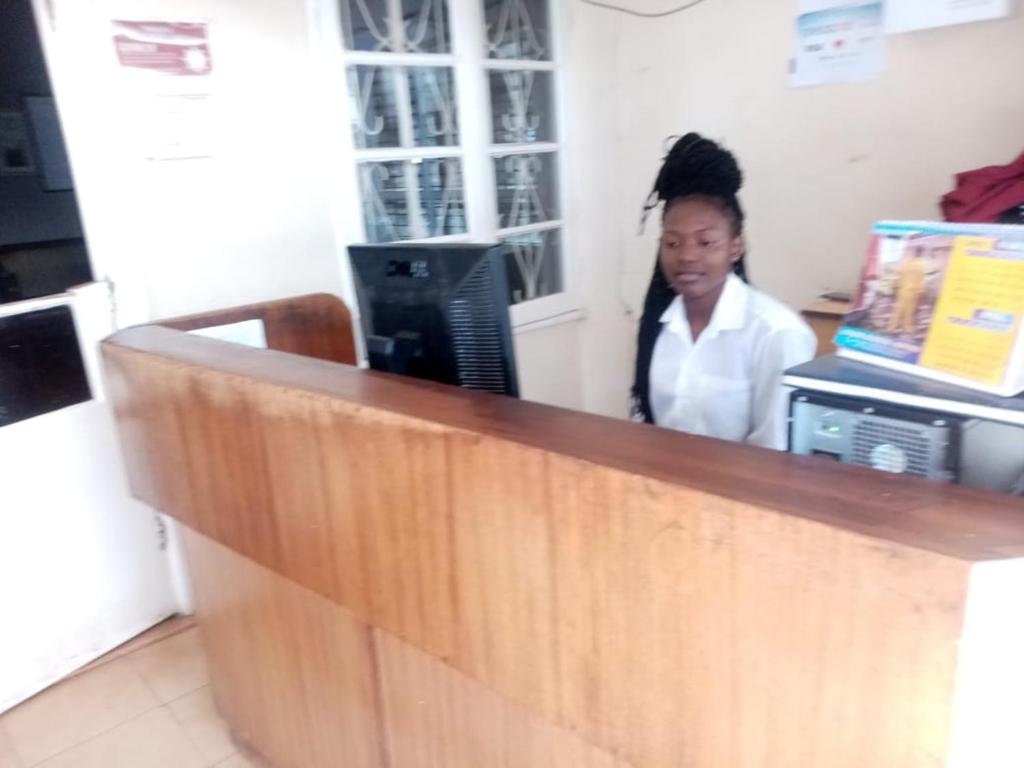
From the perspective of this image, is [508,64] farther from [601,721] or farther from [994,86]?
[601,721]

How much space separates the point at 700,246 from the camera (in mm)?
1650

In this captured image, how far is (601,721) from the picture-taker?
3.13 ft

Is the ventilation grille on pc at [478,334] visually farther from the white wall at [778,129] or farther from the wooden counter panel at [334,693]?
the white wall at [778,129]

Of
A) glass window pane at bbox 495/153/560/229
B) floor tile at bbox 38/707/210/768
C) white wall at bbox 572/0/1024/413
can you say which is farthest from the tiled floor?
white wall at bbox 572/0/1024/413

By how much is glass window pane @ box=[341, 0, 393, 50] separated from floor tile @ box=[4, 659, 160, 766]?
7.04 feet

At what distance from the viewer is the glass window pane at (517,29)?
3.17 m

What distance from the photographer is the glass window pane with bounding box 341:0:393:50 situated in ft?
8.83

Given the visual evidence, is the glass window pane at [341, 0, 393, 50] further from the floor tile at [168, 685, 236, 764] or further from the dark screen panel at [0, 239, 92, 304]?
the floor tile at [168, 685, 236, 764]

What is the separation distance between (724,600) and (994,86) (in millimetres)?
2353

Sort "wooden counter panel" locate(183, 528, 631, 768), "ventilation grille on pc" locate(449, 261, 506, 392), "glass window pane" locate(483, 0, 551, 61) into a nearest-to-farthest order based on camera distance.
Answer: "wooden counter panel" locate(183, 528, 631, 768) → "ventilation grille on pc" locate(449, 261, 506, 392) → "glass window pane" locate(483, 0, 551, 61)

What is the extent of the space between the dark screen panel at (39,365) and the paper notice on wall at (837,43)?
258 centimetres

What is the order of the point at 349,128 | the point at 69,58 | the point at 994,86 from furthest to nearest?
the point at 349,128, the point at 994,86, the point at 69,58

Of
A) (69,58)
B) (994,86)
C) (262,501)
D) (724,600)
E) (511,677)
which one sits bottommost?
(511,677)

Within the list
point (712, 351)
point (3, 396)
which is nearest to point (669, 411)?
point (712, 351)
